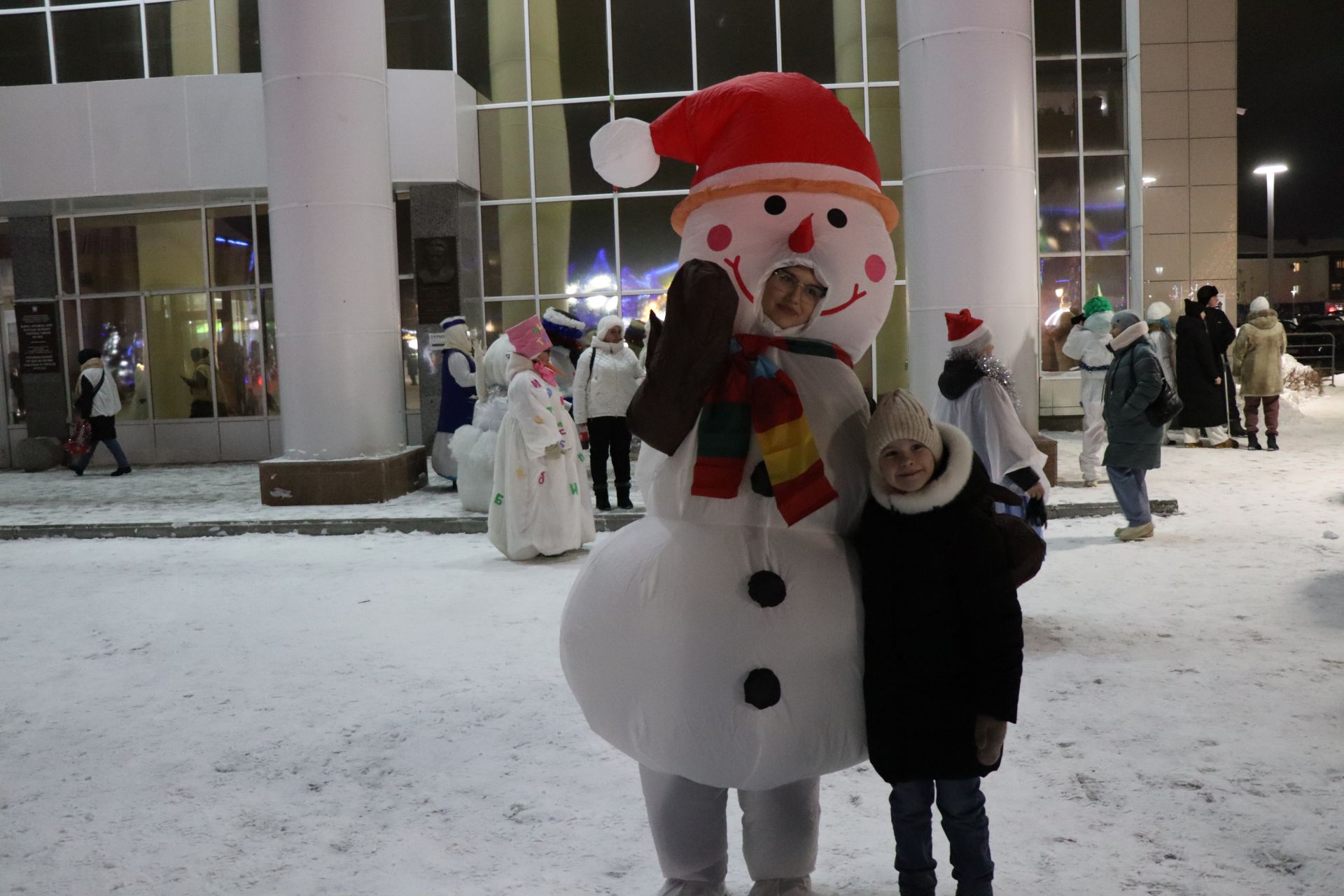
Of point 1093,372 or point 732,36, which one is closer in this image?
point 1093,372

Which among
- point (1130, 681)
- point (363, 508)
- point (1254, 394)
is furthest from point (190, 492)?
point (1254, 394)

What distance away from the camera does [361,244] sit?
1034 centimetres

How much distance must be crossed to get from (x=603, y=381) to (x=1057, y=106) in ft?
34.6

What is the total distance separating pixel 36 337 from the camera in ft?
51.8

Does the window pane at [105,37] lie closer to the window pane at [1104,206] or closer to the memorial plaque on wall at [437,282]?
the memorial plaque on wall at [437,282]

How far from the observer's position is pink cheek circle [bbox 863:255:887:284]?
262cm

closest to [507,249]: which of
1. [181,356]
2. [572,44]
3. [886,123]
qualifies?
[572,44]

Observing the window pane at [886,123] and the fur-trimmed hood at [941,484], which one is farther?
the window pane at [886,123]

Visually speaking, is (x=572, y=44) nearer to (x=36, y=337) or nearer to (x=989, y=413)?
(x=36, y=337)

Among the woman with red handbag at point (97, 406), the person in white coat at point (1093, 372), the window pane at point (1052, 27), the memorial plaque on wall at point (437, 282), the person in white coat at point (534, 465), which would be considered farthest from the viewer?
the window pane at point (1052, 27)

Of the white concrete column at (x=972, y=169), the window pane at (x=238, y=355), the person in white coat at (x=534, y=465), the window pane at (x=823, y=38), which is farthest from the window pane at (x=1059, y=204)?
the window pane at (x=238, y=355)

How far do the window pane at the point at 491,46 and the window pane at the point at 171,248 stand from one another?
461cm

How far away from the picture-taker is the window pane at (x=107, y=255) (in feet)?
52.1

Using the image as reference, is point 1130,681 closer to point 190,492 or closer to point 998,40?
point 998,40
